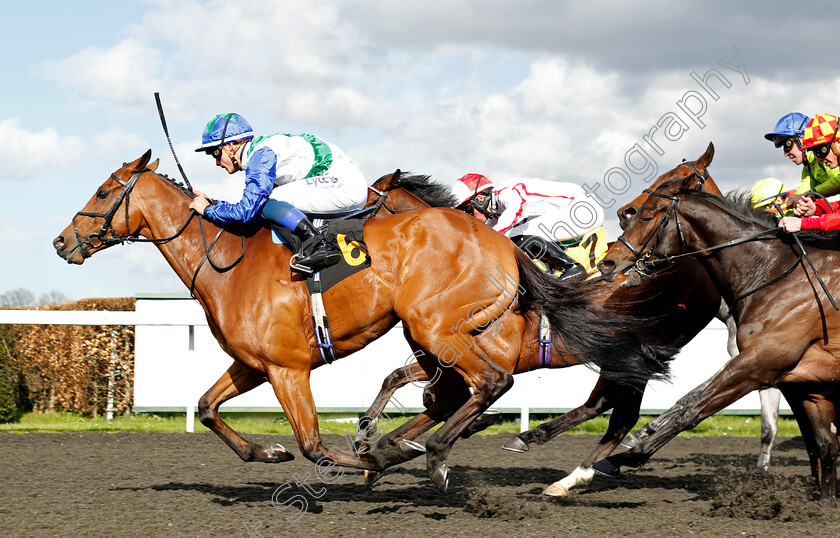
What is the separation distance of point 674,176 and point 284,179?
7.62ft

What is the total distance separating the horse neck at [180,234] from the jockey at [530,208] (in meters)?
2.13

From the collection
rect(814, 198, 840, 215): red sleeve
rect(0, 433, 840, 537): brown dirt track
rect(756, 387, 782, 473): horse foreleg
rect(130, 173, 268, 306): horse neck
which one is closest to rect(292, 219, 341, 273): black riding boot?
rect(130, 173, 268, 306): horse neck

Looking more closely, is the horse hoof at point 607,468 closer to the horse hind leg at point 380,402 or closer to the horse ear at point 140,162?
the horse hind leg at point 380,402

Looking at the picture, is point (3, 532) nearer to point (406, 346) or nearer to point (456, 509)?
point (456, 509)

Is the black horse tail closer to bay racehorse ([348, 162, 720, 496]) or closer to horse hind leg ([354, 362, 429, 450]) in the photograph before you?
bay racehorse ([348, 162, 720, 496])

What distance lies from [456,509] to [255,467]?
2.17 meters

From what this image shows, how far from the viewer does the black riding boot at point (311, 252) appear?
Answer: 4234 mm

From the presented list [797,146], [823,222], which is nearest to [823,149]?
[797,146]

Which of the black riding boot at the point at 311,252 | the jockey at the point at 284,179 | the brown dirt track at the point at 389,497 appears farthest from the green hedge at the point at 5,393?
the black riding boot at the point at 311,252

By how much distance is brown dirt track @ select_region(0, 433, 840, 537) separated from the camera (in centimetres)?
414

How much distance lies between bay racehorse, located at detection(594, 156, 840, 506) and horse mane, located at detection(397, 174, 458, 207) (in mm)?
1691

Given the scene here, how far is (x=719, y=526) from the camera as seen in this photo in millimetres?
4184

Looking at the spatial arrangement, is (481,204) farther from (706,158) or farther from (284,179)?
(284,179)

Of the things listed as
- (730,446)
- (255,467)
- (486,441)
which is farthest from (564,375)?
(255,467)
